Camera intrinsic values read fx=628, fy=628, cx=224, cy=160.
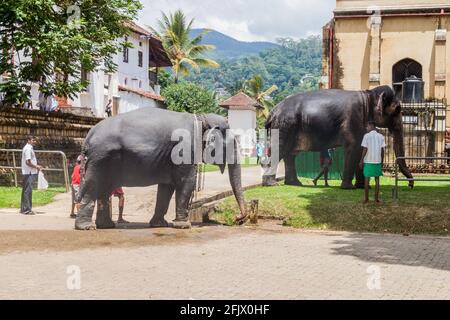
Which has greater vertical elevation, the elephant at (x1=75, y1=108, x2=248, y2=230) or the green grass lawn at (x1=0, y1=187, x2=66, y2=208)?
the elephant at (x1=75, y1=108, x2=248, y2=230)

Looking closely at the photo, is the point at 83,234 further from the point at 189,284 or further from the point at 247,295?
the point at 247,295

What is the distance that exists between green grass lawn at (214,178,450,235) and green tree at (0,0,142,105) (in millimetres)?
10169

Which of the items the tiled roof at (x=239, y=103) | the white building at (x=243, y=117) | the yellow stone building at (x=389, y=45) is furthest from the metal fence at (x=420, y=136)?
the tiled roof at (x=239, y=103)

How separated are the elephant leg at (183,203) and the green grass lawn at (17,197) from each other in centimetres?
523

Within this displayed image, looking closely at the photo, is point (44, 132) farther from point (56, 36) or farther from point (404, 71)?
point (404, 71)

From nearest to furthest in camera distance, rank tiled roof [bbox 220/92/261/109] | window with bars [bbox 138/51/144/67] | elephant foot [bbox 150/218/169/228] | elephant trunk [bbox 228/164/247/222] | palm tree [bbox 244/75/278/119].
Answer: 1. elephant foot [bbox 150/218/169/228]
2. elephant trunk [bbox 228/164/247/222]
3. window with bars [bbox 138/51/144/67]
4. tiled roof [bbox 220/92/261/109]
5. palm tree [bbox 244/75/278/119]

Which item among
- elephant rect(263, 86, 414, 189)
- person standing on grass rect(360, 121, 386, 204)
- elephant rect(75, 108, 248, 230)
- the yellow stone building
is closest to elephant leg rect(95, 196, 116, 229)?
elephant rect(75, 108, 248, 230)

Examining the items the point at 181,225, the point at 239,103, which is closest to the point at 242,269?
the point at 181,225

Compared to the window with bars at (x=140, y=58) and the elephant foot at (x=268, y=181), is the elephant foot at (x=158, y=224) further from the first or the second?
the window with bars at (x=140, y=58)

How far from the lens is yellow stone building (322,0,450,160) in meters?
26.1

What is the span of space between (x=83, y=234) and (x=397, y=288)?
567cm

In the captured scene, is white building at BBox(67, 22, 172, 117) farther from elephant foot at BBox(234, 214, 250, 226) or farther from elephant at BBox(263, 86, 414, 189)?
elephant foot at BBox(234, 214, 250, 226)

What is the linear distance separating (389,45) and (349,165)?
1352 centimetres

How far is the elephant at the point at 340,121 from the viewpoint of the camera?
14.7m
